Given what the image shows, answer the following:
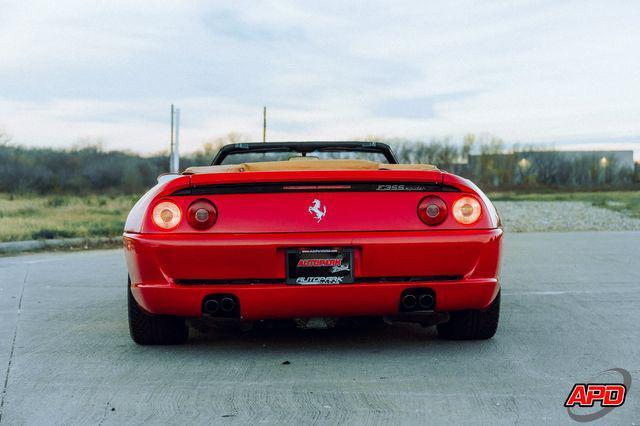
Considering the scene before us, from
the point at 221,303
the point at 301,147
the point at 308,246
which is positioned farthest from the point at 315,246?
the point at 301,147

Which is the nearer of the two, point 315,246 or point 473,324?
point 315,246

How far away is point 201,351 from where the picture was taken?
4.68m

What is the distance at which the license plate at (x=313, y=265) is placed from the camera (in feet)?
Answer: 13.8

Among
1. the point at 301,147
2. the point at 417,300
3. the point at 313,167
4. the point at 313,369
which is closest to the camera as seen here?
the point at 313,369

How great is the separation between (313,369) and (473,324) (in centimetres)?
110

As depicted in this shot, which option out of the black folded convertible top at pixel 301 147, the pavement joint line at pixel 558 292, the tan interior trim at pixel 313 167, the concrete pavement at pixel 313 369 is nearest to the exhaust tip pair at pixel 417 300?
the concrete pavement at pixel 313 369

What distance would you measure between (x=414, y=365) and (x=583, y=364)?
2.80 ft

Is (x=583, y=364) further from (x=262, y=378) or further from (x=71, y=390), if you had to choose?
(x=71, y=390)

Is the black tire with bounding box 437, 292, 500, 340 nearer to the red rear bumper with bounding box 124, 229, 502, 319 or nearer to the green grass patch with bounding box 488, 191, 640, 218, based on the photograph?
the red rear bumper with bounding box 124, 229, 502, 319

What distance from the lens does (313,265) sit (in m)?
4.21

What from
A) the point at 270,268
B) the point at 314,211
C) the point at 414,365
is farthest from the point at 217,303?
the point at 414,365

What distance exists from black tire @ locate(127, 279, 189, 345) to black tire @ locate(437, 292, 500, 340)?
1.52 meters

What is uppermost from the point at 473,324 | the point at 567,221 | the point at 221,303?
the point at 221,303

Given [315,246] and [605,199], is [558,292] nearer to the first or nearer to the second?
[315,246]
